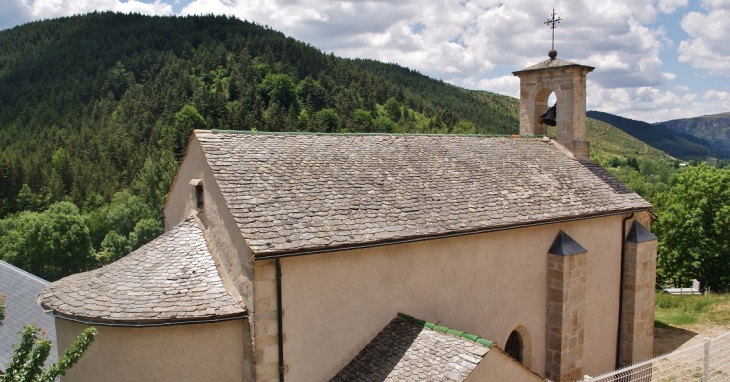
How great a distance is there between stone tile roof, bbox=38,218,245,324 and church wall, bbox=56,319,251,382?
340 millimetres

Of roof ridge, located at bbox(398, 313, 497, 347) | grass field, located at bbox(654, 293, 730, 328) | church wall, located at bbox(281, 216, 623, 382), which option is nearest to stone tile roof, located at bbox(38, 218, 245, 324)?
church wall, located at bbox(281, 216, 623, 382)

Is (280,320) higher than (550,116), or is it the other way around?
(550,116)

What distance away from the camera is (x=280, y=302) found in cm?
987

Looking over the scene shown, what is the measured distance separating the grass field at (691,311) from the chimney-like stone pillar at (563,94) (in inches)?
327

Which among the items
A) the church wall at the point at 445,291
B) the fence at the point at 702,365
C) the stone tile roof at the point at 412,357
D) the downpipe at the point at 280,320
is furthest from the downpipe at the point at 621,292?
the downpipe at the point at 280,320

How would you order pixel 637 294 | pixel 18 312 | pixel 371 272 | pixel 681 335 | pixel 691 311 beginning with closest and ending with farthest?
1. pixel 371 272
2. pixel 637 294
3. pixel 681 335
4. pixel 18 312
5. pixel 691 311

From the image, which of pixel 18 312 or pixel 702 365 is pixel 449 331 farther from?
pixel 18 312

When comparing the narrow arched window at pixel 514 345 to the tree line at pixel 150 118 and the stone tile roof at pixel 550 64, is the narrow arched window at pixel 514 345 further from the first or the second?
the tree line at pixel 150 118

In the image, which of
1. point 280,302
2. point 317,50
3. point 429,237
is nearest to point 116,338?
point 280,302

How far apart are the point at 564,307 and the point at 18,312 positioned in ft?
67.0

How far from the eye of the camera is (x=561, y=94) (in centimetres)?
1917

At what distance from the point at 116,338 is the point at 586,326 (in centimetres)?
1255

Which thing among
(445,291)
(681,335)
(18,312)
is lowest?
(681,335)

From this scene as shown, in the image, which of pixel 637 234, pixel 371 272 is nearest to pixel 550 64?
pixel 637 234
